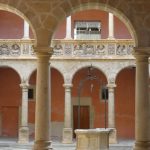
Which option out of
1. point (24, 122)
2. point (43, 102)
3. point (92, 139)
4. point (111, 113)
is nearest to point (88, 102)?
point (111, 113)

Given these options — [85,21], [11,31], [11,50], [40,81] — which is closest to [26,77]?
[11,50]

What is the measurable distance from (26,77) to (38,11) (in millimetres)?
12769

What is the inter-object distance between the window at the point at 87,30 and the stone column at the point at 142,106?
14.1 metres

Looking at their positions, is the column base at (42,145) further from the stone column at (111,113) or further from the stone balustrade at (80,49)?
the stone balustrade at (80,49)

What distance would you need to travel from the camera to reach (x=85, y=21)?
22.8 metres

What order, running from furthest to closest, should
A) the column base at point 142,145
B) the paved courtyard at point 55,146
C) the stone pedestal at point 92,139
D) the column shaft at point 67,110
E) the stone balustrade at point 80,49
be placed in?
the stone balustrade at point 80,49, the column shaft at point 67,110, the paved courtyard at point 55,146, the stone pedestal at point 92,139, the column base at point 142,145

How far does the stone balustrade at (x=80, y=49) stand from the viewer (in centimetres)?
2077

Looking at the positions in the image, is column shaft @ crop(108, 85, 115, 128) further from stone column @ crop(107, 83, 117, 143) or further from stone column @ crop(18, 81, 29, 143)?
stone column @ crop(18, 81, 29, 143)

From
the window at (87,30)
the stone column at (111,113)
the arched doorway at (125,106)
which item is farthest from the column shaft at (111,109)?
the window at (87,30)

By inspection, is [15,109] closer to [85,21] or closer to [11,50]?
[11,50]

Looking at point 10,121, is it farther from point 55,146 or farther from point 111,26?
point 111,26

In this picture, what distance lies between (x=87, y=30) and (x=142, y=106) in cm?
1468

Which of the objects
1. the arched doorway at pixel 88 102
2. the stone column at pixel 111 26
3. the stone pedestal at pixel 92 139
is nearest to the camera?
the stone pedestal at pixel 92 139

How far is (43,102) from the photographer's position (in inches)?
323
